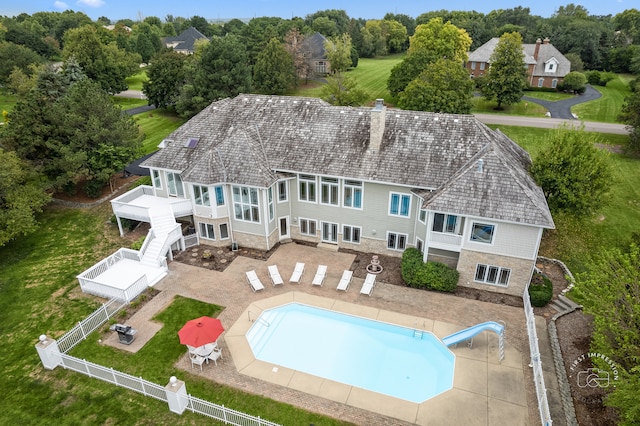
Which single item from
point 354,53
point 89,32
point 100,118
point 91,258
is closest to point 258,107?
point 100,118

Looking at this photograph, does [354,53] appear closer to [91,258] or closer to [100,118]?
[100,118]

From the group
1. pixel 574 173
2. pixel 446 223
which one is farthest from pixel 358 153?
pixel 574 173

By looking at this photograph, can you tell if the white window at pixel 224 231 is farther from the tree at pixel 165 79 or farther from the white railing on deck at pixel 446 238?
the tree at pixel 165 79

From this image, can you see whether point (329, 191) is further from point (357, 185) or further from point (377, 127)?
point (377, 127)

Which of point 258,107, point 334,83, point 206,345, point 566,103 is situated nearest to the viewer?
point 206,345

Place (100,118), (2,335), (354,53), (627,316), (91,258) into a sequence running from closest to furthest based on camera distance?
1. (627,316)
2. (2,335)
3. (91,258)
4. (100,118)
5. (354,53)

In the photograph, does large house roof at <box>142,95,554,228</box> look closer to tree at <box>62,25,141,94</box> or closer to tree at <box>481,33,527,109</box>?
tree at <box>481,33,527,109</box>
